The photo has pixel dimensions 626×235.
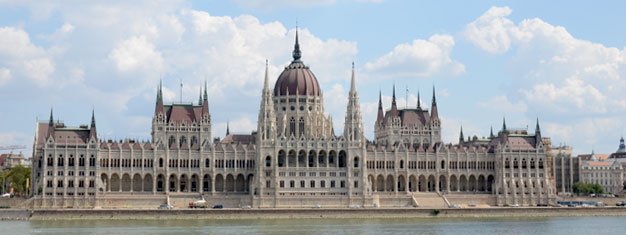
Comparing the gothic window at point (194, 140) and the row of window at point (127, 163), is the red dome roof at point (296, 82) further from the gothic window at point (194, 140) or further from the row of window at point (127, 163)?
the row of window at point (127, 163)

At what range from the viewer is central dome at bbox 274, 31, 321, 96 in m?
176

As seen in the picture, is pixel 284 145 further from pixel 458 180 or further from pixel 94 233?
pixel 94 233

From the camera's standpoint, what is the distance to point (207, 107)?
174m

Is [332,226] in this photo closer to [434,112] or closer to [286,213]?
[286,213]

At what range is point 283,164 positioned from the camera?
161 m

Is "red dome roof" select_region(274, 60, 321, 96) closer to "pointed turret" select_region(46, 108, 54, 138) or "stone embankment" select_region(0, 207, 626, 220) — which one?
"stone embankment" select_region(0, 207, 626, 220)

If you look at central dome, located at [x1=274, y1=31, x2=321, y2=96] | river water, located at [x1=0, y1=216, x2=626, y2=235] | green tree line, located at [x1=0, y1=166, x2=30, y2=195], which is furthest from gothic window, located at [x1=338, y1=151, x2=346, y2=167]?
green tree line, located at [x1=0, y1=166, x2=30, y2=195]

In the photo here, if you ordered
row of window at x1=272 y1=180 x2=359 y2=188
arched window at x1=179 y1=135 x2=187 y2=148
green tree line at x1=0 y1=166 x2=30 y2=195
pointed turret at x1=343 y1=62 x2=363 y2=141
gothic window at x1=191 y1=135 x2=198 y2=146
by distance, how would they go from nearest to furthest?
row of window at x1=272 y1=180 x2=359 y2=188, pointed turret at x1=343 y1=62 x2=363 y2=141, green tree line at x1=0 y1=166 x2=30 y2=195, arched window at x1=179 y1=135 x2=187 y2=148, gothic window at x1=191 y1=135 x2=198 y2=146

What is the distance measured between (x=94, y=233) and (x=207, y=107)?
61.9 meters

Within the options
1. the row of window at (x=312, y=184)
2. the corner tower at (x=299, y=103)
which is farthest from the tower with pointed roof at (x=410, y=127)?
the row of window at (x=312, y=184)

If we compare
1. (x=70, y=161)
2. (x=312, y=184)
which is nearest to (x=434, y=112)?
(x=312, y=184)

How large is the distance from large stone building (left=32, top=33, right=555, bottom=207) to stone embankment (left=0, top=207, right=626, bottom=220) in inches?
465

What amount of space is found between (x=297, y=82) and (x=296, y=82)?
17cm

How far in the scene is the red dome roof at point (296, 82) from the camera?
176000 millimetres
